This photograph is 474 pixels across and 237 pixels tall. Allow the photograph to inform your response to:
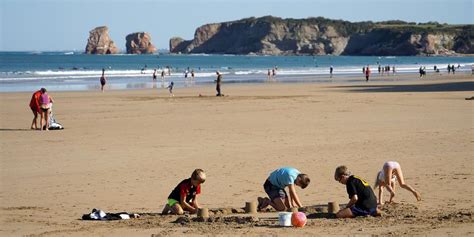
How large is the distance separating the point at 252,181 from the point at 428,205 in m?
3.36

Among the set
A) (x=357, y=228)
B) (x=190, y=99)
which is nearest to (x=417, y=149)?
(x=357, y=228)

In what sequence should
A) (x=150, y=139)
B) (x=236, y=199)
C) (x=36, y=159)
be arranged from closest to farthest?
(x=236, y=199) < (x=36, y=159) < (x=150, y=139)

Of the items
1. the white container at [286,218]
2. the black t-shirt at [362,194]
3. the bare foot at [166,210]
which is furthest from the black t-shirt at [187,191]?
the black t-shirt at [362,194]

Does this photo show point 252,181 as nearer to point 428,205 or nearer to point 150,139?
point 428,205

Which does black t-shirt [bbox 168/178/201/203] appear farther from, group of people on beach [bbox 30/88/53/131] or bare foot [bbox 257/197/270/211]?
group of people on beach [bbox 30/88/53/131]

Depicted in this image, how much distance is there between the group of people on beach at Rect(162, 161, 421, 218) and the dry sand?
0.81ft

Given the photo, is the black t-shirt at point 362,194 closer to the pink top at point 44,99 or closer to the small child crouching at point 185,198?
the small child crouching at point 185,198

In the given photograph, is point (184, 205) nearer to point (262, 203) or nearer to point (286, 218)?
point (262, 203)

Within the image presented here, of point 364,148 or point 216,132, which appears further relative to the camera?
point 216,132

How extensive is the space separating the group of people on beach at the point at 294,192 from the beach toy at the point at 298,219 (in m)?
0.80

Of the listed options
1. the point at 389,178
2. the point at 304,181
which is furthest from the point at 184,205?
the point at 389,178

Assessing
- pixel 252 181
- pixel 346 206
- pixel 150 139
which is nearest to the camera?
pixel 346 206

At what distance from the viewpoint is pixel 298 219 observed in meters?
10.0

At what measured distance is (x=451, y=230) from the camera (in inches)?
381
